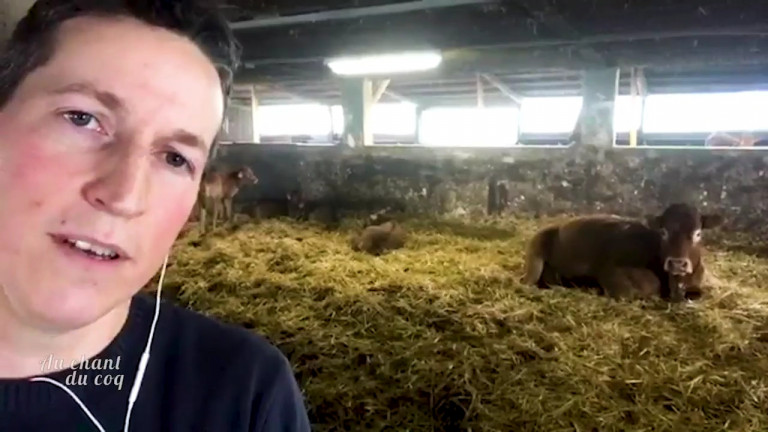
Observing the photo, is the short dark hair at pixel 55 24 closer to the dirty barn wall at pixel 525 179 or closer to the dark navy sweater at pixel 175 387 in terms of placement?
the dark navy sweater at pixel 175 387

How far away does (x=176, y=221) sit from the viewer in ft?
3.61

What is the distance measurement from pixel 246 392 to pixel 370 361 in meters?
1.86

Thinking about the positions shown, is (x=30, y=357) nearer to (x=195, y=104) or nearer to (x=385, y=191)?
(x=195, y=104)

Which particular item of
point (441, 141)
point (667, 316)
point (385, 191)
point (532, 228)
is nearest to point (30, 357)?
point (667, 316)

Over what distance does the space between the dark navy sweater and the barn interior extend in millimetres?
922

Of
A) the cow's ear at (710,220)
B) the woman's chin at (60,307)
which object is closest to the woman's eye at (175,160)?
the woman's chin at (60,307)

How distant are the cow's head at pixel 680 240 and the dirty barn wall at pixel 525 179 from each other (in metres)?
1.66

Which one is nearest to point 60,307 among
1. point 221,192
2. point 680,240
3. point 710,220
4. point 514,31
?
point 680,240

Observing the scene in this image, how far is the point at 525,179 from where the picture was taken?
6.89 m

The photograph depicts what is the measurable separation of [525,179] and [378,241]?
1.98 meters

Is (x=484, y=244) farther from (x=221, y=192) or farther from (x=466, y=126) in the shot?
(x=466, y=126)

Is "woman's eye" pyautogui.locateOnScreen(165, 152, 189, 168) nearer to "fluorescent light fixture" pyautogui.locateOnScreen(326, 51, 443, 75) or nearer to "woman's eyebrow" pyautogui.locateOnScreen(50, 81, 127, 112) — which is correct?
"woman's eyebrow" pyautogui.locateOnScreen(50, 81, 127, 112)

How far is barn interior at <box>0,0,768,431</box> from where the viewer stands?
2705 mm

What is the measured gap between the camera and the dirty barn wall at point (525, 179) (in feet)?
19.7
